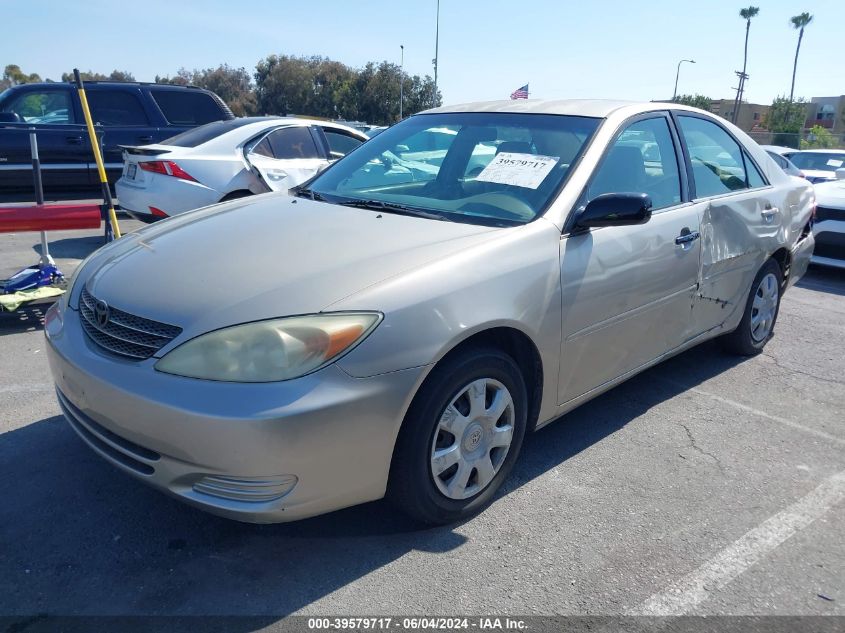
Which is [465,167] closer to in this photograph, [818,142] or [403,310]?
[403,310]

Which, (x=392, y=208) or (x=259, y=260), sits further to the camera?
(x=392, y=208)

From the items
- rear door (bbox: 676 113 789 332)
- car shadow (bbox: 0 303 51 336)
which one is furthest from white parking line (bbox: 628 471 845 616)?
car shadow (bbox: 0 303 51 336)

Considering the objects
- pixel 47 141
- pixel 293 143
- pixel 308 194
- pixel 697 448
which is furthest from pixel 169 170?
pixel 697 448

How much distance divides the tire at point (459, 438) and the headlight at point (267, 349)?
41 cm

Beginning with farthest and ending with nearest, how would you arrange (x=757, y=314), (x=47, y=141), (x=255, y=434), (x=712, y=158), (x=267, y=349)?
(x=47, y=141), (x=757, y=314), (x=712, y=158), (x=267, y=349), (x=255, y=434)

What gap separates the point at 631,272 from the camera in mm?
3346

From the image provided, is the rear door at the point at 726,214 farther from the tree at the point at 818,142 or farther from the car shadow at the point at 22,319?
the tree at the point at 818,142

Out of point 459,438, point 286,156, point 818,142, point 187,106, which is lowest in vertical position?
point 459,438

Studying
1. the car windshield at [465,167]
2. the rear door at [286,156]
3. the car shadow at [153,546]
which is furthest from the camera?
the rear door at [286,156]

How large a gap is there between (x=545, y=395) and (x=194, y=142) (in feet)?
18.9

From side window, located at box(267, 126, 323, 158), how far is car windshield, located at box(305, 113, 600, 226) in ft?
12.0

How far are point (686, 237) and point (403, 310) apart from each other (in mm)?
2016

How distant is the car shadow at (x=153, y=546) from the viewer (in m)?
2.35

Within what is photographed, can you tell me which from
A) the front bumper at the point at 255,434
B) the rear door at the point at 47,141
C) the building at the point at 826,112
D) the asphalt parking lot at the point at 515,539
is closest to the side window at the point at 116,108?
the rear door at the point at 47,141
